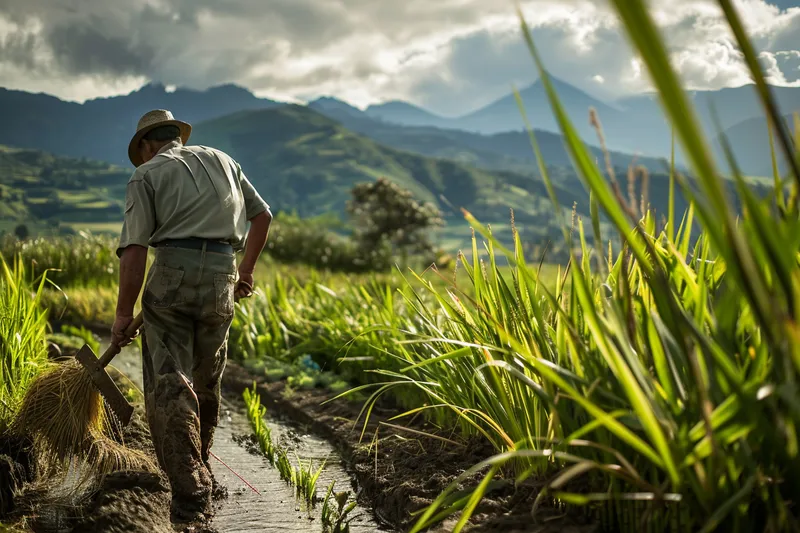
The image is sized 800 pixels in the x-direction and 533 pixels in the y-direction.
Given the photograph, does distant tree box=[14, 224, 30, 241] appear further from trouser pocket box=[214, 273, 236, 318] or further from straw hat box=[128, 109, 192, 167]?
trouser pocket box=[214, 273, 236, 318]

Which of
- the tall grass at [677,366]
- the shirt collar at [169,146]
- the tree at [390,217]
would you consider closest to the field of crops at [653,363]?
the tall grass at [677,366]

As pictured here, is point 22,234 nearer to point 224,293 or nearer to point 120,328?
point 120,328

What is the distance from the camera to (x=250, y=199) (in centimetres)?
448

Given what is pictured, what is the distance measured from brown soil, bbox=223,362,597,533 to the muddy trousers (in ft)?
3.03

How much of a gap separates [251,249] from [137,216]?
94 centimetres

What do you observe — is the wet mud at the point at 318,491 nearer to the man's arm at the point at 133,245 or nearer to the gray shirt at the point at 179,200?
the man's arm at the point at 133,245

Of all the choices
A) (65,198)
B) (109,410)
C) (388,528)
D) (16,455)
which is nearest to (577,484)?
(388,528)

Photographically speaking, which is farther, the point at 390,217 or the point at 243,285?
the point at 390,217

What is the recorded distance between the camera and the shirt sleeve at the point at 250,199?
4426 millimetres

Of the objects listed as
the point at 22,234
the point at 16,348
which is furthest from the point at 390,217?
the point at 16,348

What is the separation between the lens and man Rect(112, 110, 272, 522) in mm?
3646

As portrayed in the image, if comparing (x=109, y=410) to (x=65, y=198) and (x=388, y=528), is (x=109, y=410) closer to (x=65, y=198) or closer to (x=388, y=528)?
(x=388, y=528)

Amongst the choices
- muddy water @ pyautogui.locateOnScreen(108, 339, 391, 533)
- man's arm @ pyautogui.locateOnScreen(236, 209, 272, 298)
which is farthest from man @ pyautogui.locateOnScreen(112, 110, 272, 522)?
man's arm @ pyautogui.locateOnScreen(236, 209, 272, 298)

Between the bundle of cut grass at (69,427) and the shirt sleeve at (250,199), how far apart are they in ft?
4.58
